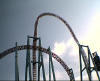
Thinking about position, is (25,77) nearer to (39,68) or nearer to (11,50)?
(39,68)

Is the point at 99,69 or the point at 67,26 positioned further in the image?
the point at 67,26

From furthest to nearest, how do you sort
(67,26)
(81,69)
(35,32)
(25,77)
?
(67,26) → (35,32) → (81,69) → (25,77)

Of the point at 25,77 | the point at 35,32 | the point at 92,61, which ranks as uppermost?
the point at 35,32

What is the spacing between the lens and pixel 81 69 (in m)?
20.1

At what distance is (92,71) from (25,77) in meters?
8.44

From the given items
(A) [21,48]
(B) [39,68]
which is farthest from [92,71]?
(A) [21,48]

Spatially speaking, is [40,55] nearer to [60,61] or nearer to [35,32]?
[35,32]

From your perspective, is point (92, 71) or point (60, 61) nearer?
point (92, 71)

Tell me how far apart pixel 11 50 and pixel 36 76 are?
657 centimetres

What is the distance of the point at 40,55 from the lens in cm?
1958

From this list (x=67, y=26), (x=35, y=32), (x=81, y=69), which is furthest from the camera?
(x=67, y=26)

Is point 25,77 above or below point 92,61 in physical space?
below

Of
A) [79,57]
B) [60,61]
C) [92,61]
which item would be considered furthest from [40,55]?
[60,61]

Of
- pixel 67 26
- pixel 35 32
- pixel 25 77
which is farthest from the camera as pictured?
pixel 67 26
